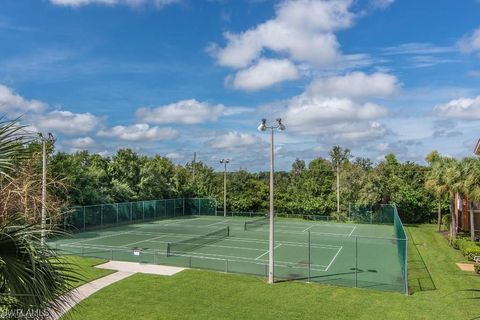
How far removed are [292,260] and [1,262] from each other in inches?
857

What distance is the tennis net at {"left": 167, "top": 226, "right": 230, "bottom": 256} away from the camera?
2708 centimetres

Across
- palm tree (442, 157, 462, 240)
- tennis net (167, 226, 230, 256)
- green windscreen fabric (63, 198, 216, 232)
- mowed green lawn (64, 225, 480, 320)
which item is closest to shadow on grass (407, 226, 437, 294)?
mowed green lawn (64, 225, 480, 320)

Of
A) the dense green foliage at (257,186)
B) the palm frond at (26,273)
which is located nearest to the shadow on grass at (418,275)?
the dense green foliage at (257,186)

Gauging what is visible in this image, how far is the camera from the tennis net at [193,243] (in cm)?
2708

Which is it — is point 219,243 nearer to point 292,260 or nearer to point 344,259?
point 292,260

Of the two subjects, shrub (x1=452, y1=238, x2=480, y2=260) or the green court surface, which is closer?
the green court surface

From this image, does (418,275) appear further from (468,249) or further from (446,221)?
(446,221)

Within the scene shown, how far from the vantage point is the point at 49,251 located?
5582mm

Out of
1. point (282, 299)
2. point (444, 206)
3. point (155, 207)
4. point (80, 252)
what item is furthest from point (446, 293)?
point (155, 207)

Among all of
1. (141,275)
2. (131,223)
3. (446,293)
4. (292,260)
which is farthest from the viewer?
(131,223)

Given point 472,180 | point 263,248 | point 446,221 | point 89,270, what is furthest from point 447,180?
point 89,270

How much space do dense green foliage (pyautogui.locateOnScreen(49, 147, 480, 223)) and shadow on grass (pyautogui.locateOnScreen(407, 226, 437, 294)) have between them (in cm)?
912

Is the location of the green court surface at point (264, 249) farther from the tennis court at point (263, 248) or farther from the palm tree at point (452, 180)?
the palm tree at point (452, 180)

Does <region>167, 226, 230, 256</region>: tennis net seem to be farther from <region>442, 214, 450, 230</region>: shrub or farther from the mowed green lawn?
<region>442, 214, 450, 230</region>: shrub
